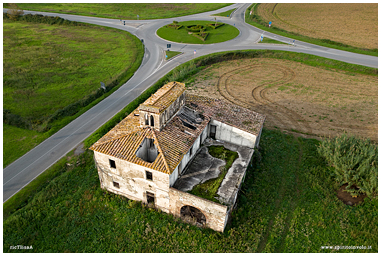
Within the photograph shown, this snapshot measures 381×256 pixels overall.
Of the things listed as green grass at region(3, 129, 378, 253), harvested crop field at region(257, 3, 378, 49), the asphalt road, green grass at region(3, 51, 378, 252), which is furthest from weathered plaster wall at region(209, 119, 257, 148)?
harvested crop field at region(257, 3, 378, 49)

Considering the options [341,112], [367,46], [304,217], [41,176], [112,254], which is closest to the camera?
[112,254]

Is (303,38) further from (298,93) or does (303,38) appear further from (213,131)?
(213,131)

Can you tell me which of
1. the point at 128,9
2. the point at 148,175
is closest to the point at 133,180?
the point at 148,175

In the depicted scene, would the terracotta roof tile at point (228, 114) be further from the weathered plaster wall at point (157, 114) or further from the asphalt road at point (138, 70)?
the asphalt road at point (138, 70)

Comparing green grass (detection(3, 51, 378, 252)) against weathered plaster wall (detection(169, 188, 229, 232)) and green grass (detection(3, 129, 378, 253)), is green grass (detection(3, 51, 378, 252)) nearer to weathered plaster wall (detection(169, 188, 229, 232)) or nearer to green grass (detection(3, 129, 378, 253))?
green grass (detection(3, 129, 378, 253))

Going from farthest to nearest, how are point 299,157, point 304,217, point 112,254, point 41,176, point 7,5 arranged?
point 7,5, point 299,157, point 41,176, point 304,217, point 112,254

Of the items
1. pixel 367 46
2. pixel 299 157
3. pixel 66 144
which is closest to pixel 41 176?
pixel 66 144

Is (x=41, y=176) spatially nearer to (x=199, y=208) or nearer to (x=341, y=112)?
(x=199, y=208)
